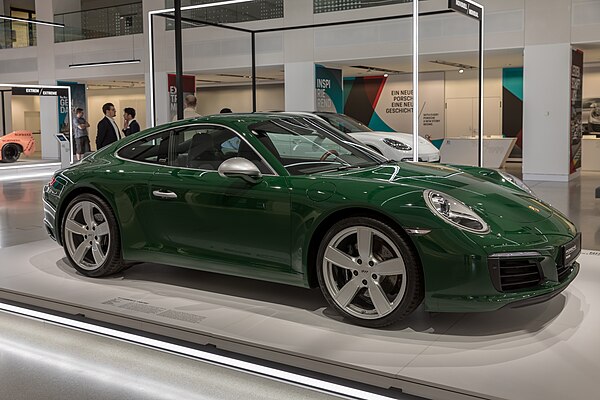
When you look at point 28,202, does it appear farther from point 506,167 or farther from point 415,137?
point 506,167

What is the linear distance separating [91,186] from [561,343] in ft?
10.5

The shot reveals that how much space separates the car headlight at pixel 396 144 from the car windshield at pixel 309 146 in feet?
18.2

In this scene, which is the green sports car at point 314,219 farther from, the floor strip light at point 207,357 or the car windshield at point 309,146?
the floor strip light at point 207,357

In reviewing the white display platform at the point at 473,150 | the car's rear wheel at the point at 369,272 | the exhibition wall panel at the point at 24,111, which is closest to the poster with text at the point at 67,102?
the exhibition wall panel at the point at 24,111

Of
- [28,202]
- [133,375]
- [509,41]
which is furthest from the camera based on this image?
[509,41]

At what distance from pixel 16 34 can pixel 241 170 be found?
72.2 feet

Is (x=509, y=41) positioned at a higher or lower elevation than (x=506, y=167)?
higher

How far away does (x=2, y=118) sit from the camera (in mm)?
24719

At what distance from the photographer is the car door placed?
3791 mm

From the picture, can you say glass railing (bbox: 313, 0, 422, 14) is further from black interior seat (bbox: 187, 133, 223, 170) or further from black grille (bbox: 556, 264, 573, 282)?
black grille (bbox: 556, 264, 573, 282)

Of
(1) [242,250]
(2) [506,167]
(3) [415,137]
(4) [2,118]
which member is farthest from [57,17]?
(1) [242,250]

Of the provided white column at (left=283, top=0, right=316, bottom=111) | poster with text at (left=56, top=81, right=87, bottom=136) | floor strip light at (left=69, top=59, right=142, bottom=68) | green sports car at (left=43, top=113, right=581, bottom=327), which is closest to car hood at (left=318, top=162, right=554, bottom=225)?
green sports car at (left=43, top=113, right=581, bottom=327)

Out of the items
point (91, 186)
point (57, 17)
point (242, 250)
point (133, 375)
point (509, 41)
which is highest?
point (57, 17)

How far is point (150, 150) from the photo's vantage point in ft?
15.1
